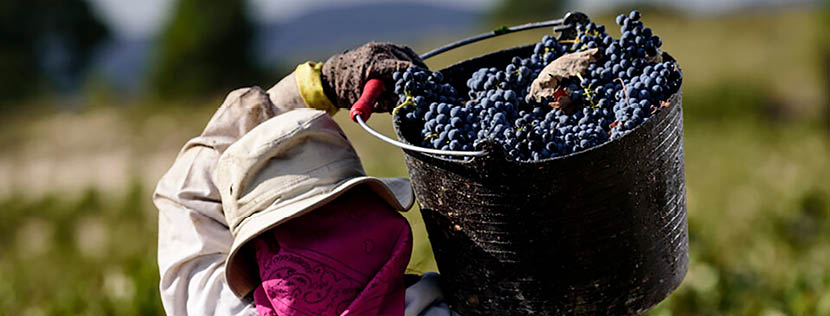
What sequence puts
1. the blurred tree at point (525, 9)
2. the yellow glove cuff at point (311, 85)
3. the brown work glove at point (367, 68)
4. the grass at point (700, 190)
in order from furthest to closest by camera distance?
the blurred tree at point (525, 9) < the grass at point (700, 190) < the yellow glove cuff at point (311, 85) < the brown work glove at point (367, 68)

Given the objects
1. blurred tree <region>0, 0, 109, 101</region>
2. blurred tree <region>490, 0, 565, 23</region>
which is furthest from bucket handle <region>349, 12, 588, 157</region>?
blurred tree <region>490, 0, 565, 23</region>

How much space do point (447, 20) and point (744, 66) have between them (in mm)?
112351

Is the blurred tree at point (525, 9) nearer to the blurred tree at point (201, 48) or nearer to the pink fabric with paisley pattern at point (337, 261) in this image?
Answer: the blurred tree at point (201, 48)

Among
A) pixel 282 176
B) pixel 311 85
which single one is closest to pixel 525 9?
pixel 311 85

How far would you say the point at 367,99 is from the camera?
1646 millimetres

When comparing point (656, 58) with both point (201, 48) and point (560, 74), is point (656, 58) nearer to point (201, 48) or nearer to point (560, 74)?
point (560, 74)

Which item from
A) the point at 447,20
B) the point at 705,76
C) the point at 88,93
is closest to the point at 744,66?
the point at 705,76

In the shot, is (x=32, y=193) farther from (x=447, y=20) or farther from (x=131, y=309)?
(x=447, y=20)

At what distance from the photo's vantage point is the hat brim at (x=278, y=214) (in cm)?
150

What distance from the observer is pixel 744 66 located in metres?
13.9

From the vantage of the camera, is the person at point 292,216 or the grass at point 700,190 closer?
the person at point 292,216

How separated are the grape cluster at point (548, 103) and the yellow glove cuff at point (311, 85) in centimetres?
28

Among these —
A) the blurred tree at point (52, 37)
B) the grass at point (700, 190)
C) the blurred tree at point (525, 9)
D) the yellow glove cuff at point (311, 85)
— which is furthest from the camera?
the blurred tree at point (525, 9)

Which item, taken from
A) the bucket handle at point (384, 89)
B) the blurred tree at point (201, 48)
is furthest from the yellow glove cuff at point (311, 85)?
the blurred tree at point (201, 48)
